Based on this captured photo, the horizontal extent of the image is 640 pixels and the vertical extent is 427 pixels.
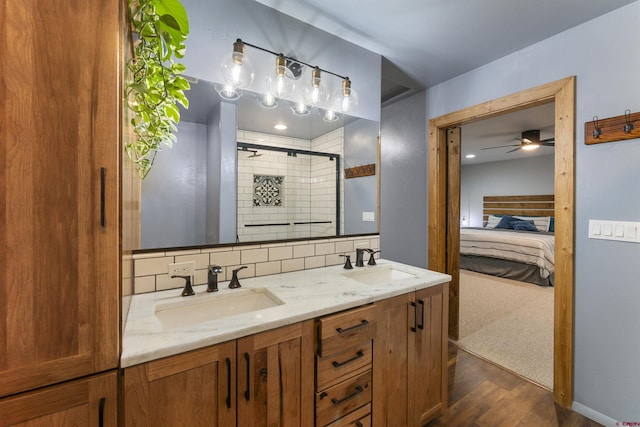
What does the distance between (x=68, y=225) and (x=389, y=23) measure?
2.04 metres

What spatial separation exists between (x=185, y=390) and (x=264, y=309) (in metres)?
0.38

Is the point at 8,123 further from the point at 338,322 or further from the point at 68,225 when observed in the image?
the point at 338,322

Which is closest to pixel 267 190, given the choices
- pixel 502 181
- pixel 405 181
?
pixel 405 181

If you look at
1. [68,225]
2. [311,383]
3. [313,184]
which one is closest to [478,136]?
[313,184]

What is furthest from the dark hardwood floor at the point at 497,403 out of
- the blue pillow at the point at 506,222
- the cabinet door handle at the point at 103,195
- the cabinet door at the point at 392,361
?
the blue pillow at the point at 506,222

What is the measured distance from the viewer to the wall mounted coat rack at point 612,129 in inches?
59.8

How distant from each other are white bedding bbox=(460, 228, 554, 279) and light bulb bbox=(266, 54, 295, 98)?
4.60 m

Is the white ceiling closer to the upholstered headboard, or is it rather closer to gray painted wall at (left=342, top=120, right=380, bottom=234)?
gray painted wall at (left=342, top=120, right=380, bottom=234)

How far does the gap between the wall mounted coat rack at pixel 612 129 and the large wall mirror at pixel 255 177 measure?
134 cm

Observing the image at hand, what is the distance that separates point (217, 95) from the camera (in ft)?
4.83

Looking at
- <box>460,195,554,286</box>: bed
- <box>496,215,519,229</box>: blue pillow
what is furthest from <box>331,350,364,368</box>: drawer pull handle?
<box>496,215,519,229</box>: blue pillow

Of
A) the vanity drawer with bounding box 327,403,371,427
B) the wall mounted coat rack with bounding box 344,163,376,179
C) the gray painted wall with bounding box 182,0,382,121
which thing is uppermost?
the gray painted wall with bounding box 182,0,382,121

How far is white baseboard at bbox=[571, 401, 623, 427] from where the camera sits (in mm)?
1593

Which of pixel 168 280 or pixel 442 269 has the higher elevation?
pixel 168 280
